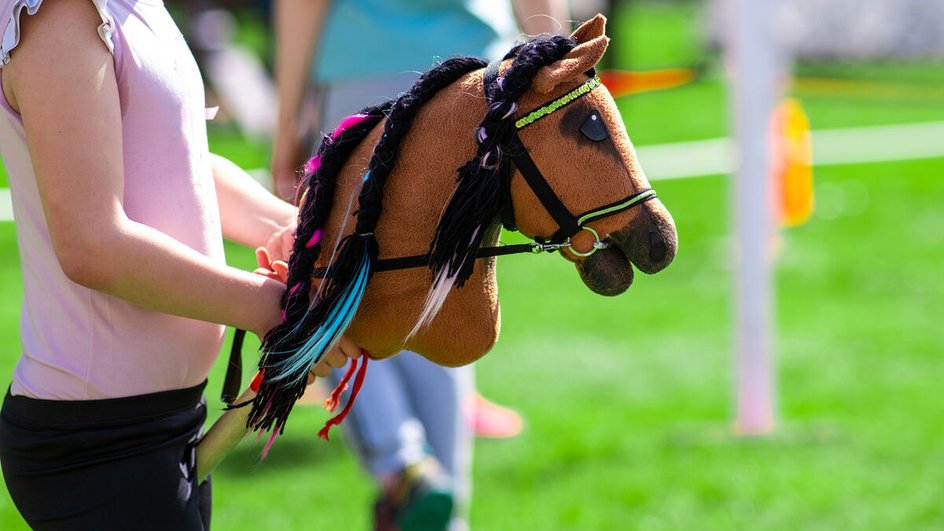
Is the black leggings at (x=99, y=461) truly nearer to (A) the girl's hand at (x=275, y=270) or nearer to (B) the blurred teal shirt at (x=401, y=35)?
(A) the girl's hand at (x=275, y=270)

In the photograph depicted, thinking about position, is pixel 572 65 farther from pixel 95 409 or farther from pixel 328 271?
pixel 95 409

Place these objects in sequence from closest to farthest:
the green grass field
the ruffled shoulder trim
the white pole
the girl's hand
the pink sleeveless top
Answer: the ruffled shoulder trim
the pink sleeveless top
the girl's hand
the green grass field
the white pole

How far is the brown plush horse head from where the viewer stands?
1.63m

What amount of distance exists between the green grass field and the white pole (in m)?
0.16

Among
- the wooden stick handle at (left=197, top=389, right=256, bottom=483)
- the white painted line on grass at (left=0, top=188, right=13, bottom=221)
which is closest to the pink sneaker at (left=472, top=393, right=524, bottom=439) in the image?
the wooden stick handle at (left=197, top=389, right=256, bottom=483)

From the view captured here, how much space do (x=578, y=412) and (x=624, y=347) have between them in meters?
0.94

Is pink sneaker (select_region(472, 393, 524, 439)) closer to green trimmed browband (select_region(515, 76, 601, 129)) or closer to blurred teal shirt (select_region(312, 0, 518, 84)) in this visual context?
blurred teal shirt (select_region(312, 0, 518, 84))

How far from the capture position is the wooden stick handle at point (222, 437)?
180cm

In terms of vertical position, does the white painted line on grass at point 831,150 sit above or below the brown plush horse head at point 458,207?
above

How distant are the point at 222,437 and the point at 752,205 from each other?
8.53ft

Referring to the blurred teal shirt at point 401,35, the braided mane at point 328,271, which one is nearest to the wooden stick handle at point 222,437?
the braided mane at point 328,271

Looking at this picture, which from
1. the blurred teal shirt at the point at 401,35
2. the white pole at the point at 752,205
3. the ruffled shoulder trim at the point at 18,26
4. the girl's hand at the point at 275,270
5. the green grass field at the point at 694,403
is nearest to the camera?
the ruffled shoulder trim at the point at 18,26

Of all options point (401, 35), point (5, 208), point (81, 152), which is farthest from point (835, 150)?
point (81, 152)

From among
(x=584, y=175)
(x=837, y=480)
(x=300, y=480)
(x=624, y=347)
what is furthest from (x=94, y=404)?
(x=624, y=347)
